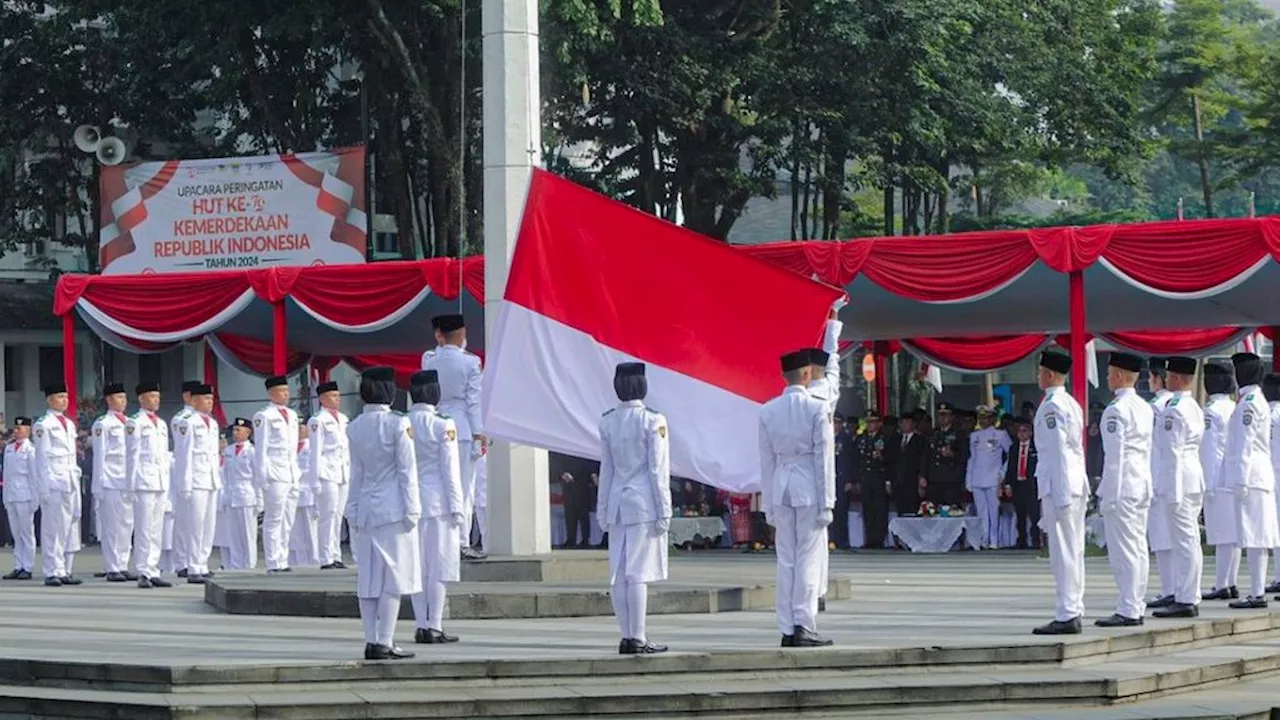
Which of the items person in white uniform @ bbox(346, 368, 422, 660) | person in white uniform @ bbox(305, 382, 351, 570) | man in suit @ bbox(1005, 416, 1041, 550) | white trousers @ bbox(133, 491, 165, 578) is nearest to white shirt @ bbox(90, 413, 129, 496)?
white trousers @ bbox(133, 491, 165, 578)

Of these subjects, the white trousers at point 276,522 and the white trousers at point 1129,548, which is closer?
the white trousers at point 1129,548

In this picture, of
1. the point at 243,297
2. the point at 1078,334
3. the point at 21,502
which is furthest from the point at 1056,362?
the point at 243,297

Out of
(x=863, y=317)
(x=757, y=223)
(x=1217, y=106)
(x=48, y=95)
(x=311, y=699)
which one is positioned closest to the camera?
(x=311, y=699)

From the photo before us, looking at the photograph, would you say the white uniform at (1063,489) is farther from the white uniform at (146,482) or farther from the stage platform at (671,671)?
the white uniform at (146,482)

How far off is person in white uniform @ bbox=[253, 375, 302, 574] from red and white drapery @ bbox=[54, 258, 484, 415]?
3.38 m

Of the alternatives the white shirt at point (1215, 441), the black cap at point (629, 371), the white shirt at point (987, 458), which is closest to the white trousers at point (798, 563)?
the black cap at point (629, 371)

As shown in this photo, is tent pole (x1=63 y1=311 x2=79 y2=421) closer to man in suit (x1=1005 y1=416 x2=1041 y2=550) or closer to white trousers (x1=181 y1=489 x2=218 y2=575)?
white trousers (x1=181 y1=489 x2=218 y2=575)

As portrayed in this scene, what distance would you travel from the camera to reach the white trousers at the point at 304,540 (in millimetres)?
21969

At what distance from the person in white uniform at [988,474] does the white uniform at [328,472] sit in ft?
25.6

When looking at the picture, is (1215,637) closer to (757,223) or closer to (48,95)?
(48,95)

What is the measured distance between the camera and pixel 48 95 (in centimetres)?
3500

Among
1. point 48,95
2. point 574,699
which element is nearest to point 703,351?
point 574,699

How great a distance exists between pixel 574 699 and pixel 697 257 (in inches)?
194

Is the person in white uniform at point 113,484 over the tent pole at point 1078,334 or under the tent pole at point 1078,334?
under
